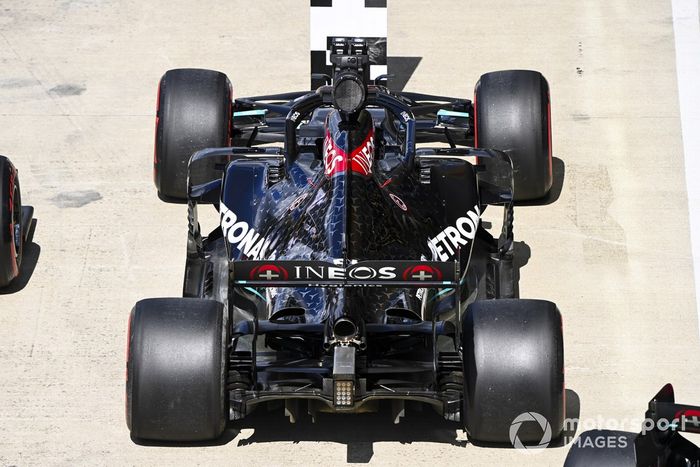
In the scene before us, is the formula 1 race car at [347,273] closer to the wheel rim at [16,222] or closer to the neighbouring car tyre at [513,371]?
the neighbouring car tyre at [513,371]

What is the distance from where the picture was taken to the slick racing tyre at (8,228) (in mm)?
10008

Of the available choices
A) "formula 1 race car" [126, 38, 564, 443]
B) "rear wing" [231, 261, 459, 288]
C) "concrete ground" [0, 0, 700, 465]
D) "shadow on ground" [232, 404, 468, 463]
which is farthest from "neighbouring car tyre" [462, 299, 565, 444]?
"shadow on ground" [232, 404, 468, 463]

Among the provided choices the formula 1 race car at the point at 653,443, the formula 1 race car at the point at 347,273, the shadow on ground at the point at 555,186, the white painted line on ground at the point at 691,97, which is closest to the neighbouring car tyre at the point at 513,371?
the formula 1 race car at the point at 347,273

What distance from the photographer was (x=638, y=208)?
11.3 m

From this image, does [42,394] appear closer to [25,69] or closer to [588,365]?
[588,365]

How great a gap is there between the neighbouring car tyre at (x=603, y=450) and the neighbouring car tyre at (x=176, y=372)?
1935mm

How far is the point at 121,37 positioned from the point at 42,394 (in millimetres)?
5191

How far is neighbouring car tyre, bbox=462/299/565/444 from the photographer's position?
8133mm

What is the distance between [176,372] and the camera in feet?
26.7

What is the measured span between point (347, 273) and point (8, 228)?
112 inches

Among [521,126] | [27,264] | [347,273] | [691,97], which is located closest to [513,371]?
[347,273]

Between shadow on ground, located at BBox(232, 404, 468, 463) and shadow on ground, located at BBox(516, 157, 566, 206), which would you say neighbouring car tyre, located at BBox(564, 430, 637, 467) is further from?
shadow on ground, located at BBox(516, 157, 566, 206)

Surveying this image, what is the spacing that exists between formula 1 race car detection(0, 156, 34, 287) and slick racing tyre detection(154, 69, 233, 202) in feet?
3.52

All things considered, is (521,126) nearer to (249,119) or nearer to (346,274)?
(249,119)
